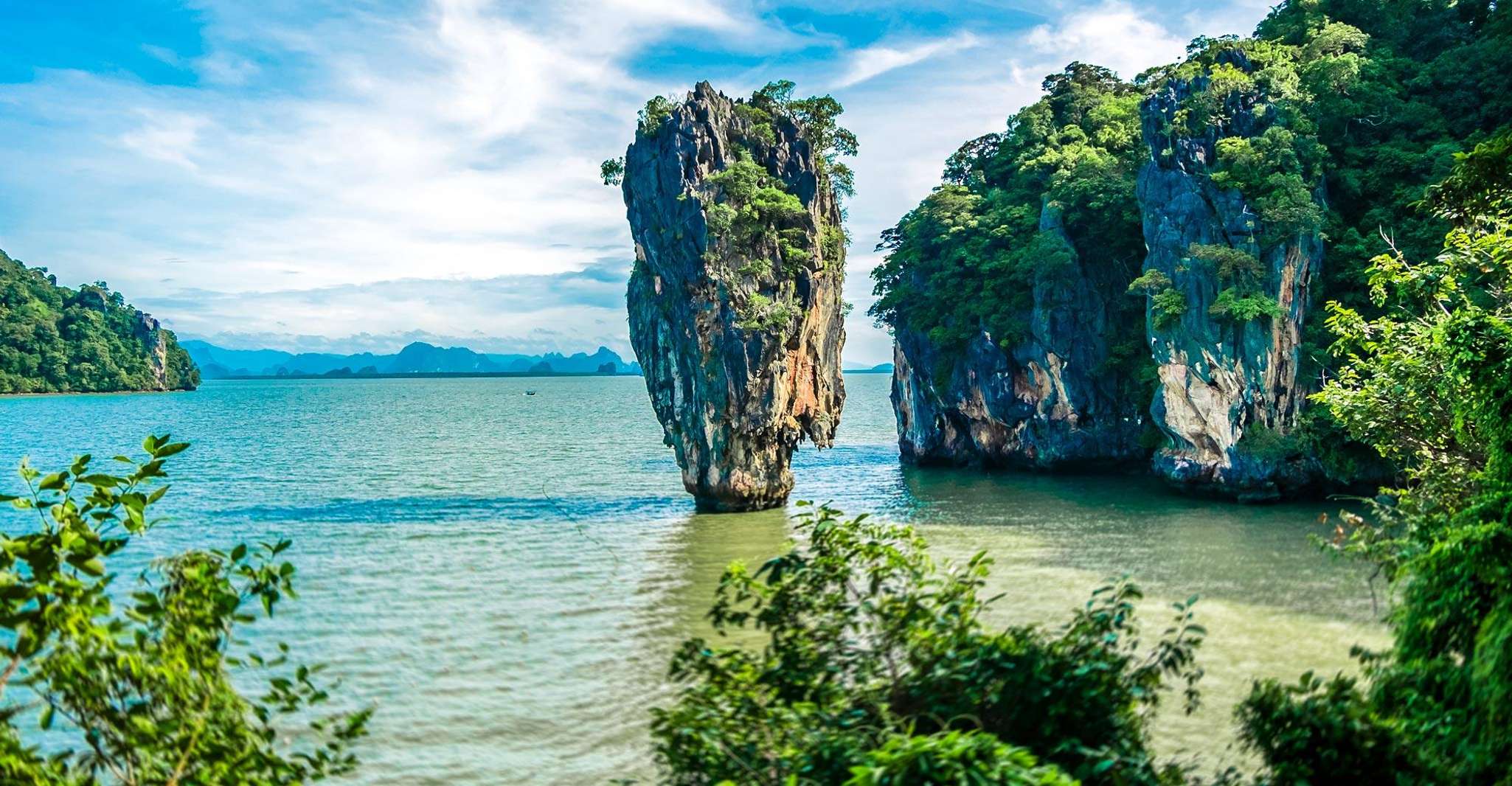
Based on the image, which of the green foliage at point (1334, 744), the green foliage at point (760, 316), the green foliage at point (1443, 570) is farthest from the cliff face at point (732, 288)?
the green foliage at point (1334, 744)

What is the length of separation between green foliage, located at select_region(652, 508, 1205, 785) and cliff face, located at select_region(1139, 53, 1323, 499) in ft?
97.5

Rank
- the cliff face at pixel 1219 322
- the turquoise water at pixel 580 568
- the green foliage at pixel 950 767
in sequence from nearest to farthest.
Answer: the green foliage at pixel 950 767 < the turquoise water at pixel 580 568 < the cliff face at pixel 1219 322

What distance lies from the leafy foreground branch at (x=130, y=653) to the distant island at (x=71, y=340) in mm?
130296

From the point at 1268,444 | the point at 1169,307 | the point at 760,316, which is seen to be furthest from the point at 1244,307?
the point at 760,316

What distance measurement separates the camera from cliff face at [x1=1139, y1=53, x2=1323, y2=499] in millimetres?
31672

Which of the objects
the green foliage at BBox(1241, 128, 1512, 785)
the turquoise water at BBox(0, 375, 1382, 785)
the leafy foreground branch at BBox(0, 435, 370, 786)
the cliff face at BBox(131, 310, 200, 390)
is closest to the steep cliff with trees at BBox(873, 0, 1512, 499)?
the turquoise water at BBox(0, 375, 1382, 785)

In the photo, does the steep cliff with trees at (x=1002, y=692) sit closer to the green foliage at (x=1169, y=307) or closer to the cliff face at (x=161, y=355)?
the green foliage at (x=1169, y=307)

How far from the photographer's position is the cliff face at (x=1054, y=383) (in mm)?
40000

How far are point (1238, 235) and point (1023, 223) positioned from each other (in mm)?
11161

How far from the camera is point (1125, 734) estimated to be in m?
5.48

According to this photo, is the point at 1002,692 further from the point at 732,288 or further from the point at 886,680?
the point at 732,288

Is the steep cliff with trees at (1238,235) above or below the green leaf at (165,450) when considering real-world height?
above

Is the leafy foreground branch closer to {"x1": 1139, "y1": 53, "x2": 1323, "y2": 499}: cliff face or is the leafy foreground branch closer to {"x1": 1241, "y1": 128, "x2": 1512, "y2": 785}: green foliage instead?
{"x1": 1241, "y1": 128, "x2": 1512, "y2": 785}: green foliage

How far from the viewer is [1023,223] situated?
4194 centimetres
